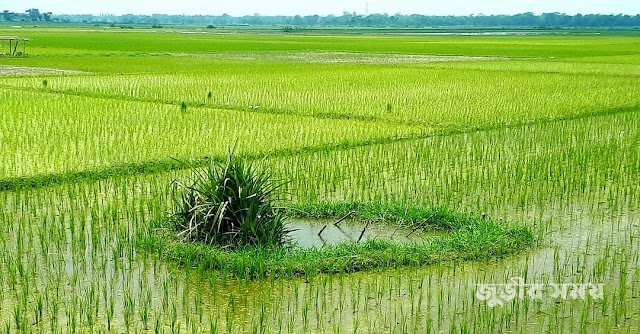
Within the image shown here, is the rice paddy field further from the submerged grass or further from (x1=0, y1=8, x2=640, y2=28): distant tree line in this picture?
(x1=0, y1=8, x2=640, y2=28): distant tree line

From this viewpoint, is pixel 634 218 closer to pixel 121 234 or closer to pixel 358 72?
pixel 121 234

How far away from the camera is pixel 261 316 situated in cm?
372

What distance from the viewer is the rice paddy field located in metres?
3.92

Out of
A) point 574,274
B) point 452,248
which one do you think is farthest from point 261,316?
point 574,274

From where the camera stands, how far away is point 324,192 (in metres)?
6.47

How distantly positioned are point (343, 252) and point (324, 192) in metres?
1.85

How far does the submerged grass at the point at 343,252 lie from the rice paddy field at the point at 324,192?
63 millimetres

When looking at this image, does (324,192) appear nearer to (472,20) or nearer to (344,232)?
(344,232)

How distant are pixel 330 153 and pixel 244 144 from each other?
1042 millimetres

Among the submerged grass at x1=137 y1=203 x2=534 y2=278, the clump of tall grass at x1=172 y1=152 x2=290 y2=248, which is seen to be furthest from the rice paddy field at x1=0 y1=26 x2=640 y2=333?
the clump of tall grass at x1=172 y1=152 x2=290 y2=248

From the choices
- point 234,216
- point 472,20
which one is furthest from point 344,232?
point 472,20

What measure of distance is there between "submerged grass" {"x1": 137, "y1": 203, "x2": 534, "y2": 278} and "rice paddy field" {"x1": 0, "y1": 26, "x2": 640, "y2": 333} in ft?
0.21

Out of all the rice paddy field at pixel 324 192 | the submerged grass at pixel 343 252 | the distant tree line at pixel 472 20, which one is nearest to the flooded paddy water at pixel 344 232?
the submerged grass at pixel 343 252

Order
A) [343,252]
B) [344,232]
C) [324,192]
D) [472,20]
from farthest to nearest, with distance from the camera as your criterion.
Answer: [472,20] < [324,192] < [344,232] < [343,252]
